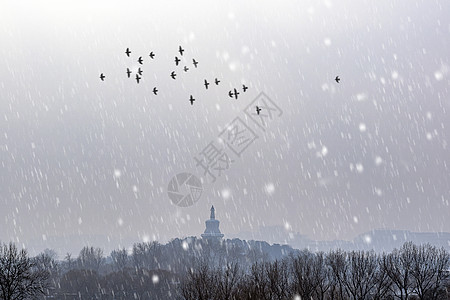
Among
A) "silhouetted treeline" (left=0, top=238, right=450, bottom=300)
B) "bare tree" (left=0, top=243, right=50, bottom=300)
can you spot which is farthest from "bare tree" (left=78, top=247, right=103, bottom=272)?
"bare tree" (left=0, top=243, right=50, bottom=300)

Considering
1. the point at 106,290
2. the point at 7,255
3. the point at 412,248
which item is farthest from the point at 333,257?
the point at 106,290

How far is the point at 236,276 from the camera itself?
239 feet

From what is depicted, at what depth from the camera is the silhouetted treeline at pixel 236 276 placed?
123ft

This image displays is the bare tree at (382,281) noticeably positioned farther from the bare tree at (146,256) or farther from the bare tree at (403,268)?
the bare tree at (146,256)

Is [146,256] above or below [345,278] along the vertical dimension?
above

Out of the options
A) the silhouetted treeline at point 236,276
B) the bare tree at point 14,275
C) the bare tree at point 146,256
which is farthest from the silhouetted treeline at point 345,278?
the bare tree at point 146,256

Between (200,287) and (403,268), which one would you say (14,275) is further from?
(403,268)

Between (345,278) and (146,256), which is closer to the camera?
(345,278)

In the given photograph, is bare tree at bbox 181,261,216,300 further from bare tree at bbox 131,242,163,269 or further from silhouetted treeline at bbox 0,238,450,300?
bare tree at bbox 131,242,163,269

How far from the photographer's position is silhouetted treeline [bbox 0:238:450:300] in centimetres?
3762

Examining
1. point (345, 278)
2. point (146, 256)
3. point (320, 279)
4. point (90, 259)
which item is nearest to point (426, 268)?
point (345, 278)

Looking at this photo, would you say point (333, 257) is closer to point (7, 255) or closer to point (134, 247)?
point (7, 255)

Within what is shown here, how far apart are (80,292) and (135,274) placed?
10.2 m

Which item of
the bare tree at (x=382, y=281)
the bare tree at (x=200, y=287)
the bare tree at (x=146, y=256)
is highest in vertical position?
the bare tree at (x=146, y=256)
